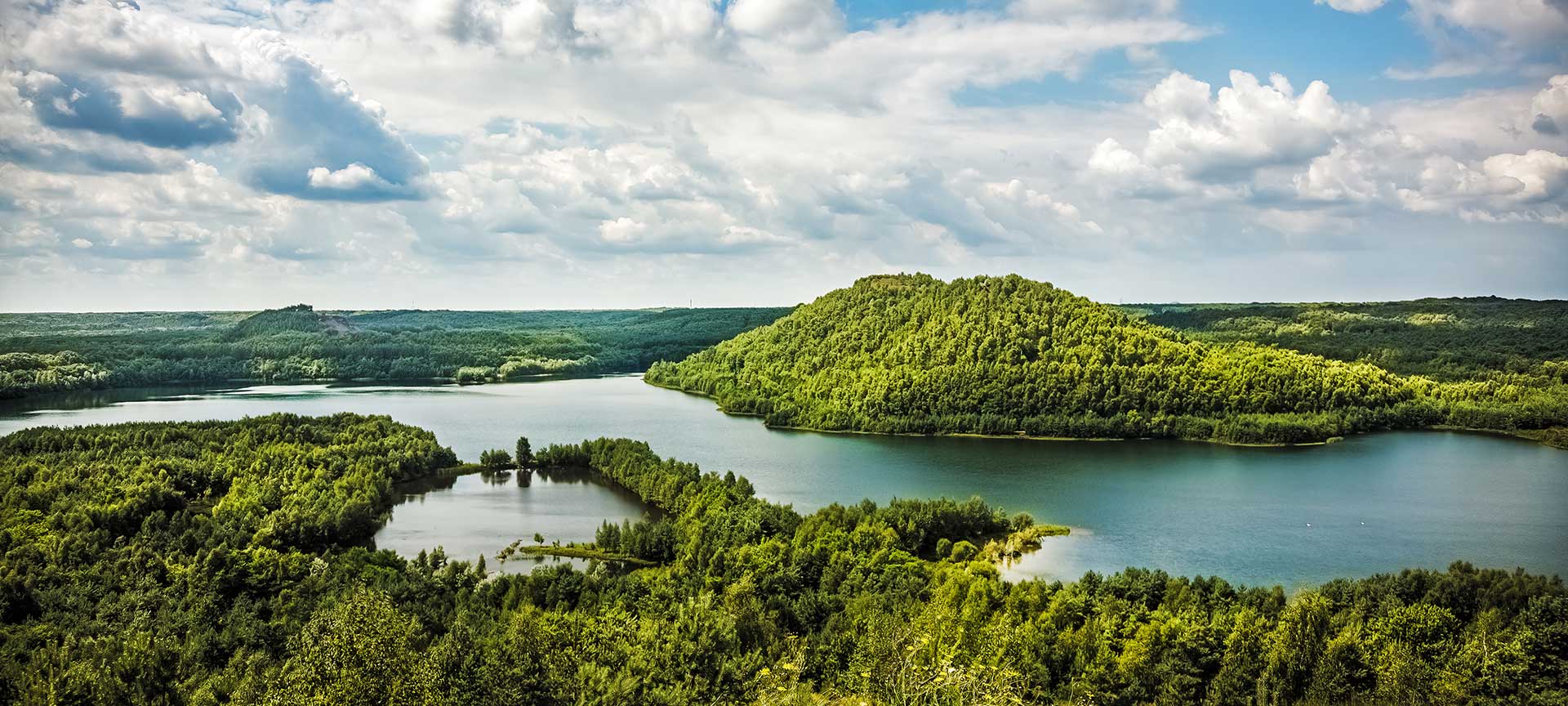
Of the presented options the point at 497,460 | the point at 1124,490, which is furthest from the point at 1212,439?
the point at 497,460

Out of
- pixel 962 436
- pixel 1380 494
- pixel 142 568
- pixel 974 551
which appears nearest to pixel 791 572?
pixel 974 551

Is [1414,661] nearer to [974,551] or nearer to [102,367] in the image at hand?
[974,551]

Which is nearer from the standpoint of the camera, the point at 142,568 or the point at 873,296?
the point at 142,568

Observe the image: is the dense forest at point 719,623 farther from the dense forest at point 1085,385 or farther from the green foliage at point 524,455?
the dense forest at point 1085,385

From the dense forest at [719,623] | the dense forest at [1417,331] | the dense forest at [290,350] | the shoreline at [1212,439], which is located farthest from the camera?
the dense forest at [290,350]

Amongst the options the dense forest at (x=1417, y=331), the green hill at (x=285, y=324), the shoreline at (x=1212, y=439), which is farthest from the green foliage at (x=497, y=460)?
the green hill at (x=285, y=324)

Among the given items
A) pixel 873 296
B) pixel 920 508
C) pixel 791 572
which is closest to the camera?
pixel 791 572

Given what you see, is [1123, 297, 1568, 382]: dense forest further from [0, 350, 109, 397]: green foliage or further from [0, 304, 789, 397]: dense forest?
[0, 350, 109, 397]: green foliage
